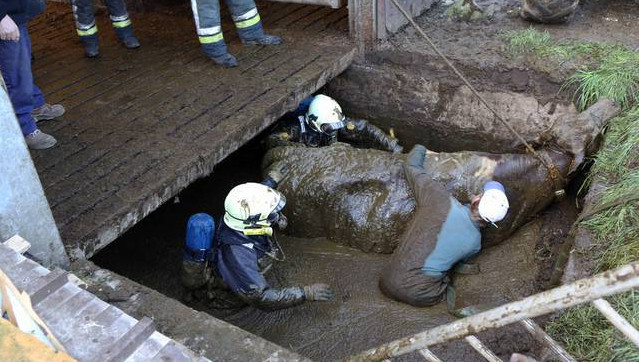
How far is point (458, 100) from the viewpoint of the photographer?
18.3ft

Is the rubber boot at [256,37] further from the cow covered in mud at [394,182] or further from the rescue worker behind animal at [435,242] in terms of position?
the rescue worker behind animal at [435,242]

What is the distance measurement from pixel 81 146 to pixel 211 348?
2.47 metres

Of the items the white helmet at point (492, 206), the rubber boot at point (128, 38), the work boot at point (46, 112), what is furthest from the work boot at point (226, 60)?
the white helmet at point (492, 206)

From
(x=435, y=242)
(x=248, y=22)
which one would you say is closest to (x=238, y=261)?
(x=435, y=242)

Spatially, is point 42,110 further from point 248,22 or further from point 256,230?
point 256,230

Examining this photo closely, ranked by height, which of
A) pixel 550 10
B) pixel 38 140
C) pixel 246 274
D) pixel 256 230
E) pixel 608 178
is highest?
pixel 550 10

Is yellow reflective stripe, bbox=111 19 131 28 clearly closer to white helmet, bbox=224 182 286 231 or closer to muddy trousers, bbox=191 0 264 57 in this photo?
muddy trousers, bbox=191 0 264 57

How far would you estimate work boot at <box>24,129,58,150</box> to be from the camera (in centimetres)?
443

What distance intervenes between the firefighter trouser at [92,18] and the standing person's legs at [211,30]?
3.29 feet

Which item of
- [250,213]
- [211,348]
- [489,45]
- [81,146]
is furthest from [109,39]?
[211,348]

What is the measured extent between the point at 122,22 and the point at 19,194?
3891 mm

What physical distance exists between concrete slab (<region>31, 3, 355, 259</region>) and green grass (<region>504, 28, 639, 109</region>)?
179cm

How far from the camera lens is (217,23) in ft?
18.0

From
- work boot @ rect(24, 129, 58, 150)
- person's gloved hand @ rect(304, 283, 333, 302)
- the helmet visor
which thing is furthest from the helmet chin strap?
work boot @ rect(24, 129, 58, 150)
